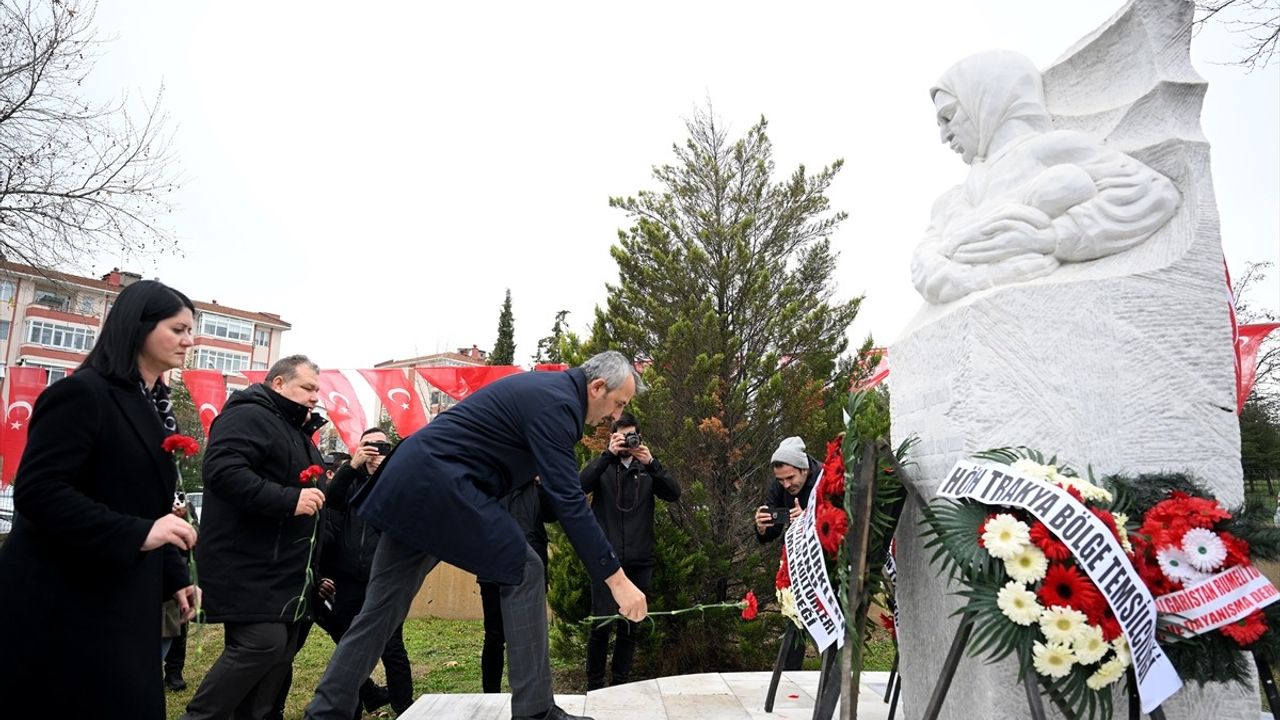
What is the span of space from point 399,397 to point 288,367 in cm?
739

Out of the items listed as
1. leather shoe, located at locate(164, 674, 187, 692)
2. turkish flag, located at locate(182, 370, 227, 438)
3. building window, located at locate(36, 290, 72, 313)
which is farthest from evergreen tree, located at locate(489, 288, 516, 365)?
leather shoe, located at locate(164, 674, 187, 692)

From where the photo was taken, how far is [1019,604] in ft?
6.84

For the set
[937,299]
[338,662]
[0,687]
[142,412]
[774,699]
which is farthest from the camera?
[774,699]

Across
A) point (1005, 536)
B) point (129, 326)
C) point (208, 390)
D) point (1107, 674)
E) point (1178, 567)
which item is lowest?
point (1107, 674)

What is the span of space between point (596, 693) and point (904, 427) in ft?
6.79

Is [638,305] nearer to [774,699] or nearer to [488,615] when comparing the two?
[488,615]

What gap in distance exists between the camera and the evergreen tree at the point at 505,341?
3434 centimetres

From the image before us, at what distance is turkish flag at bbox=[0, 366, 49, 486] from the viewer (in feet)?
37.6

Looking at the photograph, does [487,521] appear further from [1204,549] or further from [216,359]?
[216,359]

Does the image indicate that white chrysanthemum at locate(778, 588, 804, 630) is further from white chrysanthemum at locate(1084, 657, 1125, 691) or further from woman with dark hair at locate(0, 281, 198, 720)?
woman with dark hair at locate(0, 281, 198, 720)

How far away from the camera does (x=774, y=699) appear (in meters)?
3.75

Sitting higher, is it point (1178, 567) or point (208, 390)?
point (208, 390)

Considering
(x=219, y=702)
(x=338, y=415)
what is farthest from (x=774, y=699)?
(x=338, y=415)

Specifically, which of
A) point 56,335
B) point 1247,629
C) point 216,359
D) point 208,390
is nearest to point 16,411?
point 208,390
